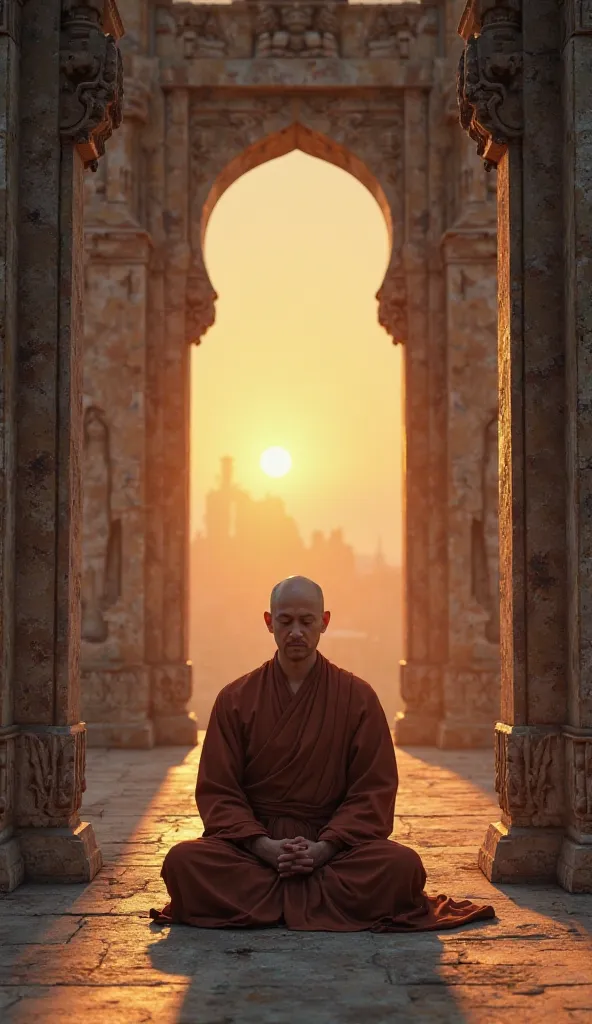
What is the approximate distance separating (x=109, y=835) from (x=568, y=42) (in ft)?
18.9

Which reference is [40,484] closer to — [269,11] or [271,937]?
[271,937]

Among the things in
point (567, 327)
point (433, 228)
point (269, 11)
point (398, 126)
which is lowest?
point (567, 327)

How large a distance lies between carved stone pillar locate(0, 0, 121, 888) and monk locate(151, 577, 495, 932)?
3.56 feet

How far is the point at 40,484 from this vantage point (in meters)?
6.80

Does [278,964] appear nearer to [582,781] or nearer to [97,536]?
[582,781]

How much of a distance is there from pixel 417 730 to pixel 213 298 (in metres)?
5.71

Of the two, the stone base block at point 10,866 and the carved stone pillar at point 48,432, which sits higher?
the carved stone pillar at point 48,432

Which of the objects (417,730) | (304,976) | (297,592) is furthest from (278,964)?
(417,730)

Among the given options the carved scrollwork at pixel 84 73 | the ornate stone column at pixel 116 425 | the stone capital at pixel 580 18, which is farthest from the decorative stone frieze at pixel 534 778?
the ornate stone column at pixel 116 425

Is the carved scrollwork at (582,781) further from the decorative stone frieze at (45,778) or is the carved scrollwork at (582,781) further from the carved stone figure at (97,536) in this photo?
the carved stone figure at (97,536)

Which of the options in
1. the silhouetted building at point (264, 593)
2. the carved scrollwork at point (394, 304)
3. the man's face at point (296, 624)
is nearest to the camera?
the man's face at point (296, 624)

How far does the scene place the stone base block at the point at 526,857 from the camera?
257 inches

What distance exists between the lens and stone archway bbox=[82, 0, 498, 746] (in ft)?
45.0

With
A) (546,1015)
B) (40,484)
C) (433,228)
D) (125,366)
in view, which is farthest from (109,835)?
(433,228)
